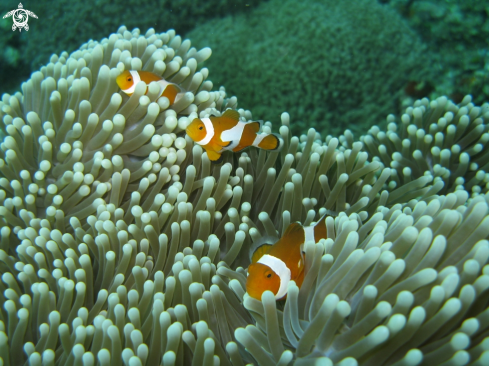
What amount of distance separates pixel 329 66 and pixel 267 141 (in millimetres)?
2201

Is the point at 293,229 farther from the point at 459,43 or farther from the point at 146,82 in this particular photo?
the point at 459,43

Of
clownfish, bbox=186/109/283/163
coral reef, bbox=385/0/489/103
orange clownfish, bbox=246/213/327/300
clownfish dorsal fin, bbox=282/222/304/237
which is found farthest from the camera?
coral reef, bbox=385/0/489/103

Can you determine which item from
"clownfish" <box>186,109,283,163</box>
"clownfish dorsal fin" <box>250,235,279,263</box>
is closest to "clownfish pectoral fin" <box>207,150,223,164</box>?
"clownfish" <box>186,109,283,163</box>

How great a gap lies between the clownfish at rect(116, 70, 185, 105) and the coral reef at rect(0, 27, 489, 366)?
0.22ft

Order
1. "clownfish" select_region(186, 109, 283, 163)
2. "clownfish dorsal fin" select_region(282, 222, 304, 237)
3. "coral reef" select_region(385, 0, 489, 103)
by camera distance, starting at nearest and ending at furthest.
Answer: "clownfish dorsal fin" select_region(282, 222, 304, 237), "clownfish" select_region(186, 109, 283, 163), "coral reef" select_region(385, 0, 489, 103)

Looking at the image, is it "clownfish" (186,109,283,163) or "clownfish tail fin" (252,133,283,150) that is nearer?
"clownfish" (186,109,283,163)

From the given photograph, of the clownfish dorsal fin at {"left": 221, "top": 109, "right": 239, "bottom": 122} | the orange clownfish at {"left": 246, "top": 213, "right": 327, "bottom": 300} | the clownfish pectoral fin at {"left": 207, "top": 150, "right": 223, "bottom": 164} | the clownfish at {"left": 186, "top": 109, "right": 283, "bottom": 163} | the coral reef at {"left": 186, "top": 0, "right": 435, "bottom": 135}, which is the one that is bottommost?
the orange clownfish at {"left": 246, "top": 213, "right": 327, "bottom": 300}

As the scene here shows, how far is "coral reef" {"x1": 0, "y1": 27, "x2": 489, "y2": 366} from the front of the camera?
43.0 inches

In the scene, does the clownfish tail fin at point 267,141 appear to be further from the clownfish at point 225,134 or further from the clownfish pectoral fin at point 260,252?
the clownfish pectoral fin at point 260,252

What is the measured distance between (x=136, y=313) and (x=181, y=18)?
3.96 metres

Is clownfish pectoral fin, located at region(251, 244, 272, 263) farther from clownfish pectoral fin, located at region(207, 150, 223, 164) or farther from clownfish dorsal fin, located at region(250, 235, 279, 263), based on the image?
clownfish pectoral fin, located at region(207, 150, 223, 164)

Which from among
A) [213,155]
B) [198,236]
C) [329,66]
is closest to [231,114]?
[213,155]

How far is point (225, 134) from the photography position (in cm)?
182

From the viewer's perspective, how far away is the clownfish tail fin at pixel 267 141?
191cm
